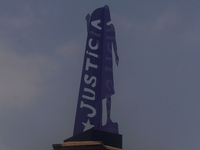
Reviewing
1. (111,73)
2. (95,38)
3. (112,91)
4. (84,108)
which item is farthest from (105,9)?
(84,108)

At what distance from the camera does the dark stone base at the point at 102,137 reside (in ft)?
46.5

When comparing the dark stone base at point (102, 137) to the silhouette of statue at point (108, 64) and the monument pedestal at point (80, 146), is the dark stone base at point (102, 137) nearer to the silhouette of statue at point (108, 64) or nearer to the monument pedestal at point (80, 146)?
the silhouette of statue at point (108, 64)

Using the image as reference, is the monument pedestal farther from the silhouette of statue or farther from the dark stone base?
the silhouette of statue

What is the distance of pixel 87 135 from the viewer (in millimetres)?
14320

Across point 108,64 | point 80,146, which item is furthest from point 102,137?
point 108,64

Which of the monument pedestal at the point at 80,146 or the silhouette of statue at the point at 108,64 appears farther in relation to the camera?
the silhouette of statue at the point at 108,64

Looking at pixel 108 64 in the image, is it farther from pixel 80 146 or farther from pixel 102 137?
pixel 80 146

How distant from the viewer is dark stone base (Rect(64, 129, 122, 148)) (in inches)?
558

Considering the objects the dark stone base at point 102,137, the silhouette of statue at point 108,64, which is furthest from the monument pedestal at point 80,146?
the silhouette of statue at point 108,64

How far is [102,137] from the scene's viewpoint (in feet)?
47.2

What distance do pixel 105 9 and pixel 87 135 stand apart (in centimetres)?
919

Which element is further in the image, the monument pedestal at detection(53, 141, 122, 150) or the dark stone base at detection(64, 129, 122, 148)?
the dark stone base at detection(64, 129, 122, 148)

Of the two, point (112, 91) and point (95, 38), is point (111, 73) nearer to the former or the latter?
point (112, 91)

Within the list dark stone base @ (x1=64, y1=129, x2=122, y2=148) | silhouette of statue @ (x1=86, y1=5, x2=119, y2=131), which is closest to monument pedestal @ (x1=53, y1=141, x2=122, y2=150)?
dark stone base @ (x1=64, y1=129, x2=122, y2=148)
